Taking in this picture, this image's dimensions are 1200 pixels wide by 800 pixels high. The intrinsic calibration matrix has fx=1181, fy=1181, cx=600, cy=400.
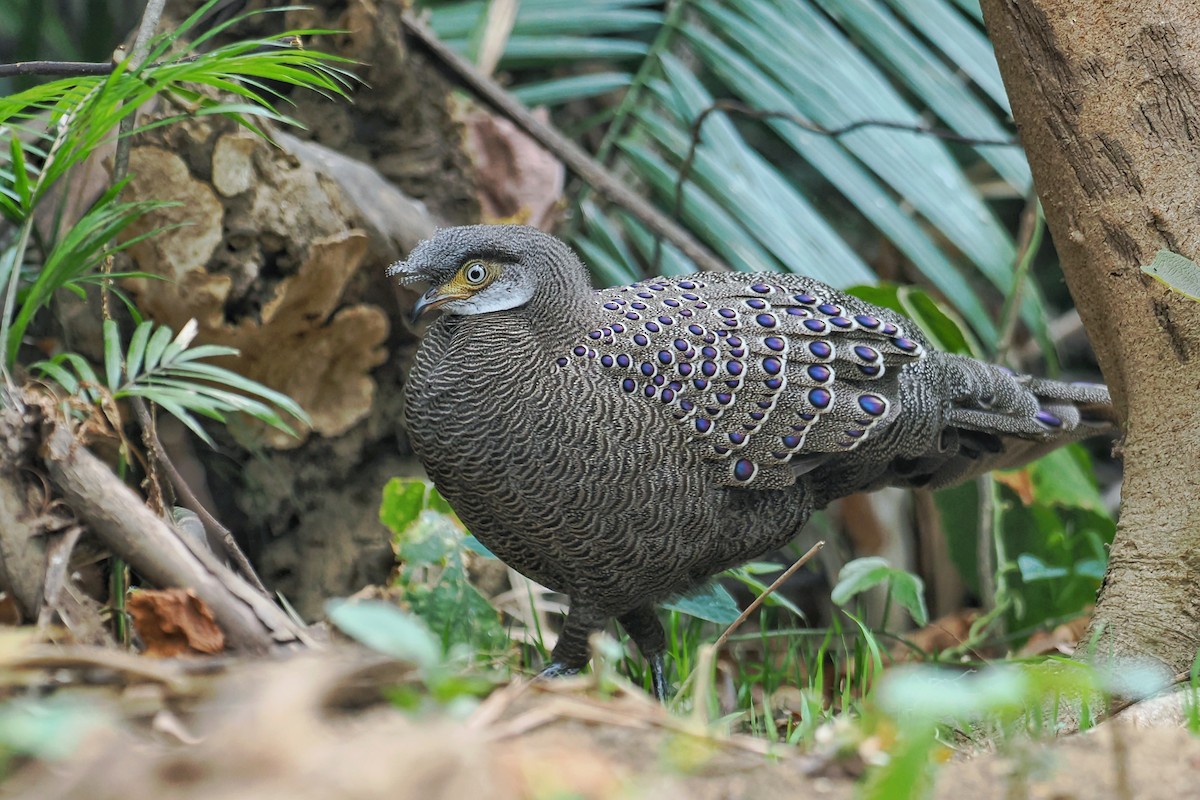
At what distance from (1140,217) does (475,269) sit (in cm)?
155

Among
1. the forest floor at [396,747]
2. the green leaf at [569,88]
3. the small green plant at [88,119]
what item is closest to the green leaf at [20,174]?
the small green plant at [88,119]

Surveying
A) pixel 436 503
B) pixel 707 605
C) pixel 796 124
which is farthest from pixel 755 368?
pixel 796 124

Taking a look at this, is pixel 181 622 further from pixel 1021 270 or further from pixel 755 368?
pixel 1021 270

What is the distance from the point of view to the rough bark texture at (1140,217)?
267cm

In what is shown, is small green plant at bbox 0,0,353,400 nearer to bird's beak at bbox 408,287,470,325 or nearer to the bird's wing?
bird's beak at bbox 408,287,470,325

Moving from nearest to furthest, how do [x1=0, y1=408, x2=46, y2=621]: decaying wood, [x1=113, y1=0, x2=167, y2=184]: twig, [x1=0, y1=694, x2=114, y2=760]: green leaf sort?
[x1=0, y1=694, x2=114, y2=760]: green leaf
[x1=0, y1=408, x2=46, y2=621]: decaying wood
[x1=113, y1=0, x2=167, y2=184]: twig

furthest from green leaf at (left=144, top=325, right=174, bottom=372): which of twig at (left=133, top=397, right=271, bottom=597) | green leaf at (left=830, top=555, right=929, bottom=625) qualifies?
green leaf at (left=830, top=555, right=929, bottom=625)

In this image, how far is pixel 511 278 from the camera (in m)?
2.78

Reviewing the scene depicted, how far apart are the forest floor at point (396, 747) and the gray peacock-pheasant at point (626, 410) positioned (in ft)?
3.05

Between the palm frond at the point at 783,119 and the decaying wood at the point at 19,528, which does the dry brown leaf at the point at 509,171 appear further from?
the decaying wood at the point at 19,528

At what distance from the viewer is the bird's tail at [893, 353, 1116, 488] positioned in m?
3.17

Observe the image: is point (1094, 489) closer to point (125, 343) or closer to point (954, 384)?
point (954, 384)

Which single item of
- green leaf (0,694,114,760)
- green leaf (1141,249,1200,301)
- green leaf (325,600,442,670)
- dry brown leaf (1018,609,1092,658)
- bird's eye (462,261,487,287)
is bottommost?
dry brown leaf (1018,609,1092,658)

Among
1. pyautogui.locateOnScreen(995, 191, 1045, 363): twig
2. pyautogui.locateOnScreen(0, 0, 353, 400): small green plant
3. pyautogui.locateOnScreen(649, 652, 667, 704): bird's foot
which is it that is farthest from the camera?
pyautogui.locateOnScreen(995, 191, 1045, 363): twig
